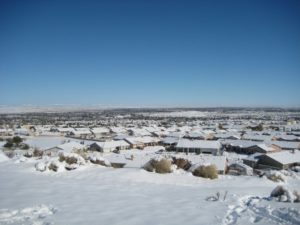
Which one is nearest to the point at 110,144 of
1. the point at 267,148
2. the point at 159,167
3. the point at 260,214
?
the point at 267,148

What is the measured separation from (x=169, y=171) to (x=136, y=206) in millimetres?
7524

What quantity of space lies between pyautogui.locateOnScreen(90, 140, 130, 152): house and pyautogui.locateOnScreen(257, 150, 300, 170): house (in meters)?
24.1

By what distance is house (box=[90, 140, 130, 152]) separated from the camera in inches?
1896

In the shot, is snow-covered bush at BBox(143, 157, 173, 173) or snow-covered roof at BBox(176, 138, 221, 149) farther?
snow-covered roof at BBox(176, 138, 221, 149)

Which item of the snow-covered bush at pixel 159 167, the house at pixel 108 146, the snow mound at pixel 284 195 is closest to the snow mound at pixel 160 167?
the snow-covered bush at pixel 159 167

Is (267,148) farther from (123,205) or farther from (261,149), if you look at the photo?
(123,205)

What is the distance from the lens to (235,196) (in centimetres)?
901

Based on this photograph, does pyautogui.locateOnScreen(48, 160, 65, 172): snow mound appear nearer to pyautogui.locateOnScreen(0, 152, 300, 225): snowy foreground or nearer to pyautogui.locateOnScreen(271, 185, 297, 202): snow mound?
pyautogui.locateOnScreen(0, 152, 300, 225): snowy foreground

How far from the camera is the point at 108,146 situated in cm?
4916

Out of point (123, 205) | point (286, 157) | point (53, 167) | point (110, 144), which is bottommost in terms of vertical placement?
point (110, 144)

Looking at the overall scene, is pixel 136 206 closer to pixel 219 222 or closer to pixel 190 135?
pixel 219 222

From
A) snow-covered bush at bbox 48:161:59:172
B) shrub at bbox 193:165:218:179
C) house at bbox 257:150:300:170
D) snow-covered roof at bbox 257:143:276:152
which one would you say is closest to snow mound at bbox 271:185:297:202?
shrub at bbox 193:165:218:179

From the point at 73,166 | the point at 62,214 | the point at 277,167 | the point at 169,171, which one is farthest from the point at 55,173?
the point at 277,167

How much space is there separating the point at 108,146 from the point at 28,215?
42872mm
